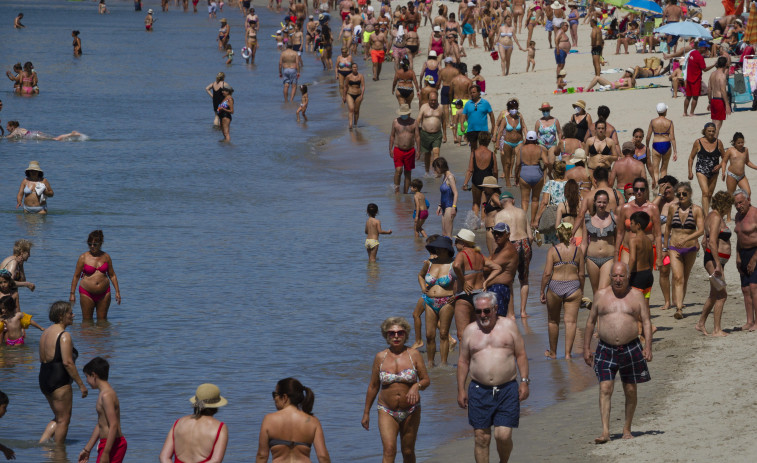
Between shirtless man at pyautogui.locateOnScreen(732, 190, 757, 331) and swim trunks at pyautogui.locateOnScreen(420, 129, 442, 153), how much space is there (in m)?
10.1

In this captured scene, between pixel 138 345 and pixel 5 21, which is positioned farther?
pixel 5 21

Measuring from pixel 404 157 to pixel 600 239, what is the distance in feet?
29.8

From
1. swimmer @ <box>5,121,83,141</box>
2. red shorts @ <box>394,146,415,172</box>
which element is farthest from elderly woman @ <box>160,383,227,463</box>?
swimmer @ <box>5,121,83,141</box>

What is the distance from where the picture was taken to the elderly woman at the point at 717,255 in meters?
11.9

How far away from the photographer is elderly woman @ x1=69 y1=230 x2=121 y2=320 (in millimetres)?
14328

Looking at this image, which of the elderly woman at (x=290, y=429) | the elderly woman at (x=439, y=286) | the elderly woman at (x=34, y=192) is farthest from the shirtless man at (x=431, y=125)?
the elderly woman at (x=290, y=429)

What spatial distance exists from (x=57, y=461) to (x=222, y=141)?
21.5 m

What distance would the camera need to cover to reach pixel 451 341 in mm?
12883

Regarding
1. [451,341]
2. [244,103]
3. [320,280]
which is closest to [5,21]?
[244,103]

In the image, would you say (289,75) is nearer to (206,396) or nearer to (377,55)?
(377,55)

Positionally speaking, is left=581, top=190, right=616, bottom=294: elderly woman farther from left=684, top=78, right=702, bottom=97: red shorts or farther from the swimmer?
the swimmer

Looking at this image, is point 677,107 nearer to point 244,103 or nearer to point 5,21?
point 244,103

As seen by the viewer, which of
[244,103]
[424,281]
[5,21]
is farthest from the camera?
[5,21]

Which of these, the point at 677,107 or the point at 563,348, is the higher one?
the point at 677,107
